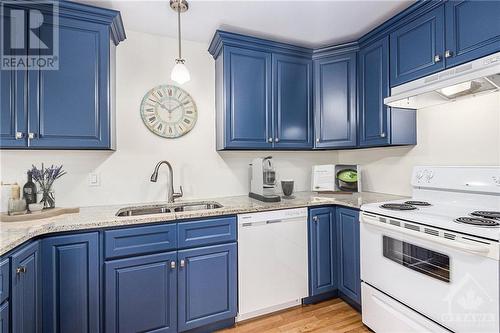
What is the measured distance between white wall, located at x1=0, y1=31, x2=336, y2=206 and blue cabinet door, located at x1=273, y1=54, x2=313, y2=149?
0.40 m

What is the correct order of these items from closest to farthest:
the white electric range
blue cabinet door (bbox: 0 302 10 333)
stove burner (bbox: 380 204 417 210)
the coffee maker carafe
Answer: blue cabinet door (bbox: 0 302 10 333)
the white electric range
stove burner (bbox: 380 204 417 210)
the coffee maker carafe

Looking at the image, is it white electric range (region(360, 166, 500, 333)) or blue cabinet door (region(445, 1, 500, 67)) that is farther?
blue cabinet door (region(445, 1, 500, 67))

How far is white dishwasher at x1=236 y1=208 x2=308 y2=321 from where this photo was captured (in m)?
1.87

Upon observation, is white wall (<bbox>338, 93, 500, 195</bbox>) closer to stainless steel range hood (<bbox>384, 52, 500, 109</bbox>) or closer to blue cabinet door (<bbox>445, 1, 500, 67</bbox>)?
stainless steel range hood (<bbox>384, 52, 500, 109</bbox>)

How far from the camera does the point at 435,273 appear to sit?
135 cm

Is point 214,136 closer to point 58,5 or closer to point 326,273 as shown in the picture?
point 58,5

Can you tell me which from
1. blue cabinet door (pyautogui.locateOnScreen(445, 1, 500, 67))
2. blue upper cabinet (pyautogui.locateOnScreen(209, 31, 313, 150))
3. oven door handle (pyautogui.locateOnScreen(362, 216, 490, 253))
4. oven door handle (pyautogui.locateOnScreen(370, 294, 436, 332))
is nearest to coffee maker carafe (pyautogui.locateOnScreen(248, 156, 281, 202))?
blue upper cabinet (pyautogui.locateOnScreen(209, 31, 313, 150))

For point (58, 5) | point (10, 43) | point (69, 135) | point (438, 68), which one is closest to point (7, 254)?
point (69, 135)

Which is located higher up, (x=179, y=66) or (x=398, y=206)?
(x=179, y=66)

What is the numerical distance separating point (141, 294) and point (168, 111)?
145cm

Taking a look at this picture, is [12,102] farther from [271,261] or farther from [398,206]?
[398,206]

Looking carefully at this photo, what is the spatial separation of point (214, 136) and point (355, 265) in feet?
5.42

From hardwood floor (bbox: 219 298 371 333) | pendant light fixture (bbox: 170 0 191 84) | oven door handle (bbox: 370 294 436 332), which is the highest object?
pendant light fixture (bbox: 170 0 191 84)

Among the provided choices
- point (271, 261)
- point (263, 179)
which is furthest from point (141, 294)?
point (263, 179)
